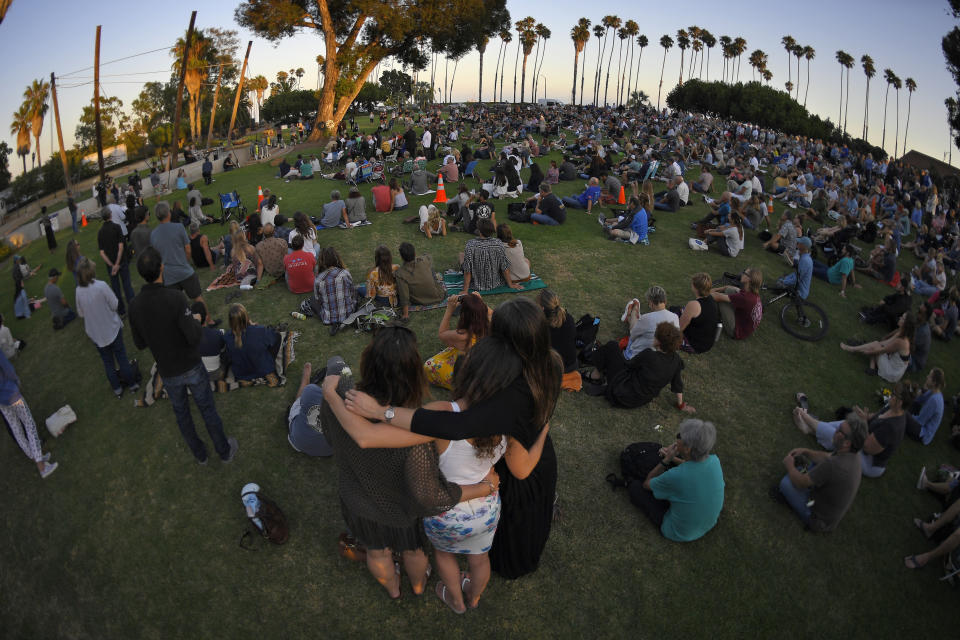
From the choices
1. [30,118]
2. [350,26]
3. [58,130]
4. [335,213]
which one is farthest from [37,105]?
[335,213]

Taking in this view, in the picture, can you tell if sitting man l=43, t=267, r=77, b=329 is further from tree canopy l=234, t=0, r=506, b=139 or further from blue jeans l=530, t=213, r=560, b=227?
tree canopy l=234, t=0, r=506, b=139

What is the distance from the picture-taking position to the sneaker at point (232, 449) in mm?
5211

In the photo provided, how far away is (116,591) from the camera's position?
4.04 m

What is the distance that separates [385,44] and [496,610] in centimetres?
3680

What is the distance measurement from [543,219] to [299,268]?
7.03 metres

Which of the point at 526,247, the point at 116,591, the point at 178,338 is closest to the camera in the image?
the point at 116,591

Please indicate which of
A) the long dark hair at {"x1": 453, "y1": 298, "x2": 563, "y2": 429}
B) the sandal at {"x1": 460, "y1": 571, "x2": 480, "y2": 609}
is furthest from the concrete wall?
the long dark hair at {"x1": 453, "y1": 298, "x2": 563, "y2": 429}

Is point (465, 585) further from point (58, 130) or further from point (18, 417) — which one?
point (58, 130)

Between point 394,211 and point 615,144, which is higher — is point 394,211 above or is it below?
below

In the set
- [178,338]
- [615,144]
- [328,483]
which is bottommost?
[328,483]

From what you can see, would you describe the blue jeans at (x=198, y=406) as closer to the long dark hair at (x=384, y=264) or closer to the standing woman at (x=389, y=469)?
the standing woman at (x=389, y=469)

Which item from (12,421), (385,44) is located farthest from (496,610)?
(385,44)

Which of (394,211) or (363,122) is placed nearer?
(394,211)

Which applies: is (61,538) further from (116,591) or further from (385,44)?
(385,44)
